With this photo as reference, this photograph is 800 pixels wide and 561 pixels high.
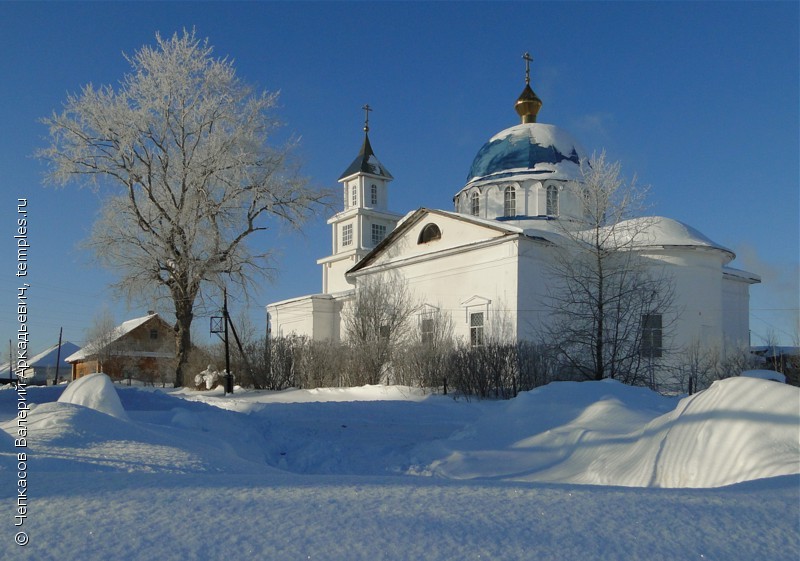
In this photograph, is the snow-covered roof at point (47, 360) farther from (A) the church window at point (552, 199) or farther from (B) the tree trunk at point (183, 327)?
(A) the church window at point (552, 199)

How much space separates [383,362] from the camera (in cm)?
2498

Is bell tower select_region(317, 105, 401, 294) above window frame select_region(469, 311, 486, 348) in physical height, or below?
above

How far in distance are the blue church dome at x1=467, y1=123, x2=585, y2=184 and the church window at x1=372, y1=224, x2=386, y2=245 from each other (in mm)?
8282

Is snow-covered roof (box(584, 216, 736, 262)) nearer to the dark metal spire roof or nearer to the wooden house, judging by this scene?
the dark metal spire roof

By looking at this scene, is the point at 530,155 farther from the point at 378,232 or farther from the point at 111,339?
the point at 111,339

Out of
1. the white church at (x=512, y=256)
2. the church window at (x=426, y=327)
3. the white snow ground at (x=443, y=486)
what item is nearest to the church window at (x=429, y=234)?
the white church at (x=512, y=256)

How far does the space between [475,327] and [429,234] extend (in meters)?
5.18

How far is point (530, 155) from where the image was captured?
33250mm

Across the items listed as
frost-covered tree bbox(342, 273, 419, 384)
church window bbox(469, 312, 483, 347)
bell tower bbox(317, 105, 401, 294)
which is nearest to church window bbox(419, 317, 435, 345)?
frost-covered tree bbox(342, 273, 419, 384)

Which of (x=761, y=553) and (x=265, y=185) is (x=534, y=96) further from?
(x=761, y=553)

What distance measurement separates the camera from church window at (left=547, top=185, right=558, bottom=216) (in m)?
32.3

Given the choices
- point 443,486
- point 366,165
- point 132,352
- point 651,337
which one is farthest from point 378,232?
point 443,486

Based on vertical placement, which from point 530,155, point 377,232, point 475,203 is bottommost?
point 377,232

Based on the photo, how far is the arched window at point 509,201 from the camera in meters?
32.8
